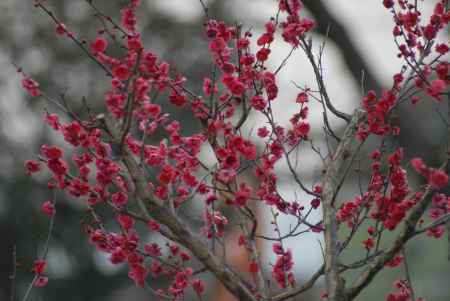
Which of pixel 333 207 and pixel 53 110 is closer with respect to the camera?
pixel 333 207

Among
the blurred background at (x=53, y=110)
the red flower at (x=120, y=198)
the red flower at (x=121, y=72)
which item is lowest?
the red flower at (x=120, y=198)

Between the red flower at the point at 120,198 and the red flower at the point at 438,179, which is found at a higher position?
the red flower at the point at 120,198

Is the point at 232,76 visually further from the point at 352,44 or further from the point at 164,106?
the point at 164,106

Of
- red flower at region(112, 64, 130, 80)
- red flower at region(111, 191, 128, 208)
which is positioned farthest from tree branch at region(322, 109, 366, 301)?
red flower at region(112, 64, 130, 80)

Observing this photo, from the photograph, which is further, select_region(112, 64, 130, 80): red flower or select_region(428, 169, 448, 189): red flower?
select_region(112, 64, 130, 80): red flower

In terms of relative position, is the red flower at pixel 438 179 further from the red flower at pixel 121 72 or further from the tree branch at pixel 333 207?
the red flower at pixel 121 72

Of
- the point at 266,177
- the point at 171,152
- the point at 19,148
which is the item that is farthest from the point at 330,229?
the point at 19,148

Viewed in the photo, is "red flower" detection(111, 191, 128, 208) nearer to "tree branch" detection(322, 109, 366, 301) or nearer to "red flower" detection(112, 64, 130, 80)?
"red flower" detection(112, 64, 130, 80)

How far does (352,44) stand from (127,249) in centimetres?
472

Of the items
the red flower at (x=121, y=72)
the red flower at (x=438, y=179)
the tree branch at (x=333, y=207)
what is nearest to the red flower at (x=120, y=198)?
the red flower at (x=121, y=72)

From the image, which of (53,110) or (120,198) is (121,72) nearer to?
(120,198)

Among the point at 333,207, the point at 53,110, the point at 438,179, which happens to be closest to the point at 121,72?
the point at 333,207

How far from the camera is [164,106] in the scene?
12727 millimetres

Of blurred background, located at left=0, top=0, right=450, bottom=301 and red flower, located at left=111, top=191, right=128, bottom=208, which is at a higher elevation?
blurred background, located at left=0, top=0, right=450, bottom=301
